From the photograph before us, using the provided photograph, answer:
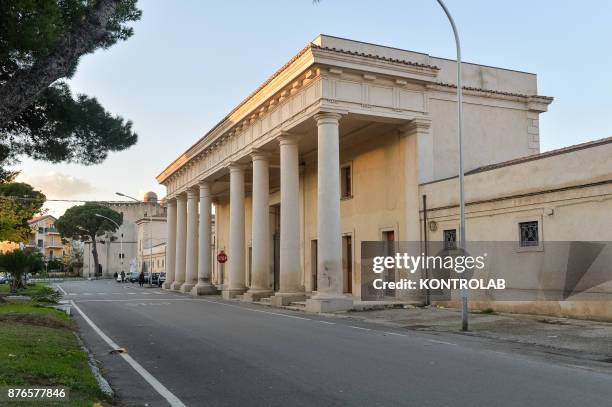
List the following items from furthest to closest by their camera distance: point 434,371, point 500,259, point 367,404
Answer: point 500,259
point 434,371
point 367,404

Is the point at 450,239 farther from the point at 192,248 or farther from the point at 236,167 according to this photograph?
the point at 192,248

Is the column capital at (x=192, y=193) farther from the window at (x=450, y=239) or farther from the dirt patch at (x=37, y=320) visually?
the dirt patch at (x=37, y=320)

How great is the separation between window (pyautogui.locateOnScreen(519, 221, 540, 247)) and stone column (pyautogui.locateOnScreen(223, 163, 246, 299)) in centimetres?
1659

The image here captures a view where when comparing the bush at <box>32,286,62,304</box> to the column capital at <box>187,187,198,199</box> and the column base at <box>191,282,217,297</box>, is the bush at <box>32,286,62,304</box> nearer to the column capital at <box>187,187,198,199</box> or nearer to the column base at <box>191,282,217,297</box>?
A: the column base at <box>191,282,217,297</box>

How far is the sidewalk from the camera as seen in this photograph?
1175cm

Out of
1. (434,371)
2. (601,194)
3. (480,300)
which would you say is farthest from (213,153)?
(434,371)

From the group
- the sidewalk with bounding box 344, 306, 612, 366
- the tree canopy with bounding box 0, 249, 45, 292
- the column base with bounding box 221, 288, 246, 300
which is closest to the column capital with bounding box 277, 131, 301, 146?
the sidewalk with bounding box 344, 306, 612, 366

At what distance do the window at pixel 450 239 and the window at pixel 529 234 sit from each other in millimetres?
3156

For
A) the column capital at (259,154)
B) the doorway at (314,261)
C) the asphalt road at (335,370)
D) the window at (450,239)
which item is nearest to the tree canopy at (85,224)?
the doorway at (314,261)

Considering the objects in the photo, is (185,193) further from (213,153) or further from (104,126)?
(104,126)

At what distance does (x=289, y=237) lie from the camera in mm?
24828

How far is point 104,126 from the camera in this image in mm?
15008

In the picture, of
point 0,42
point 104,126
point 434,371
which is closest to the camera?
point 434,371

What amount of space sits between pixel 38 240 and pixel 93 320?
12399 centimetres
